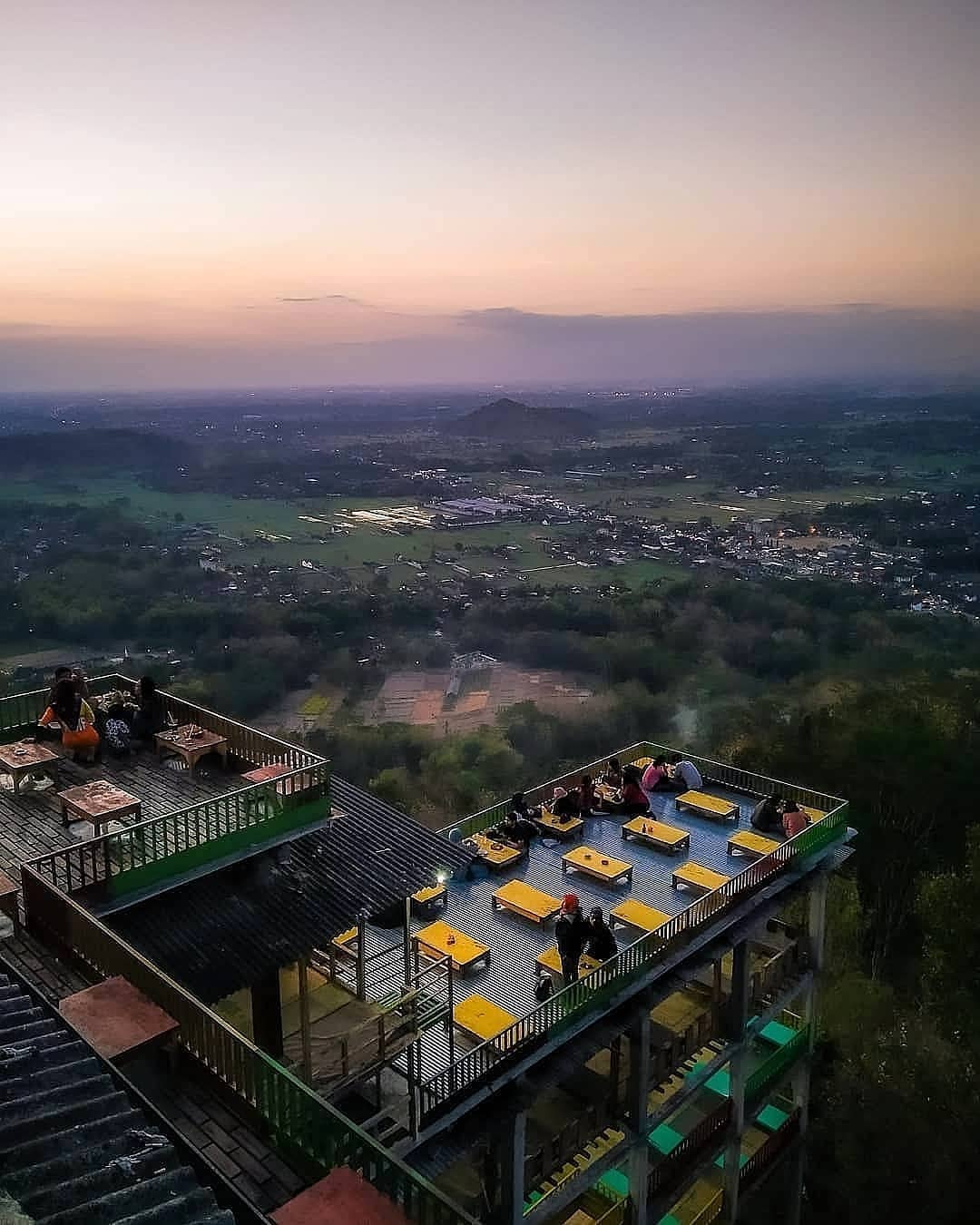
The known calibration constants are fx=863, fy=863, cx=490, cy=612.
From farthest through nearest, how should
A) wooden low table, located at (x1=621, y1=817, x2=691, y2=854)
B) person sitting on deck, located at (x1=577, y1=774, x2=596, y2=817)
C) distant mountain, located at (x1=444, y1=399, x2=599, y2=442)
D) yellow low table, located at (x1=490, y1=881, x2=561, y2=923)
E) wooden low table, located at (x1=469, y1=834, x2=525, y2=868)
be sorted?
distant mountain, located at (x1=444, y1=399, x2=599, y2=442), person sitting on deck, located at (x1=577, y1=774, x2=596, y2=817), wooden low table, located at (x1=621, y1=817, x2=691, y2=854), wooden low table, located at (x1=469, y1=834, x2=525, y2=868), yellow low table, located at (x1=490, y1=881, x2=561, y2=923)

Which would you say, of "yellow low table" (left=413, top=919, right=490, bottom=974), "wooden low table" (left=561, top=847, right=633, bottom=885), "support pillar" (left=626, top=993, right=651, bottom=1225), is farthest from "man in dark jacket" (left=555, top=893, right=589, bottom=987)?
"wooden low table" (left=561, top=847, right=633, bottom=885)

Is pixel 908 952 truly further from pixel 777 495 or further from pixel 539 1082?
pixel 777 495

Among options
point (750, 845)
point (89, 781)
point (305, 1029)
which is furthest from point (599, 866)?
point (89, 781)

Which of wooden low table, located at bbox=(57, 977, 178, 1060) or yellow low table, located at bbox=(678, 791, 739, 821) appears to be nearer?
wooden low table, located at bbox=(57, 977, 178, 1060)

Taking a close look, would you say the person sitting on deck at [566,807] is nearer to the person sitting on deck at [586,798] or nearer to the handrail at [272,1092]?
the person sitting on deck at [586,798]

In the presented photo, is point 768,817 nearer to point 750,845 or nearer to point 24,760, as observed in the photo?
point 750,845

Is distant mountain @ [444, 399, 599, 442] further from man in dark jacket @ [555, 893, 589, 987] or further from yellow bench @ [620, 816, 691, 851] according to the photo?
man in dark jacket @ [555, 893, 589, 987]

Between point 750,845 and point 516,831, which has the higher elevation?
point 750,845
